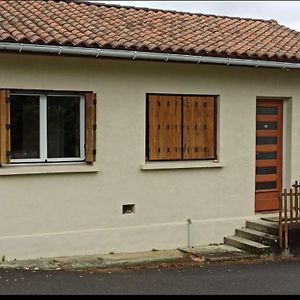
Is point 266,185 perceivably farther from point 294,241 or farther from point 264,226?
point 294,241

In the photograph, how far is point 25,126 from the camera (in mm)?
9352

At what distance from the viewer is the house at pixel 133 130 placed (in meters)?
9.20

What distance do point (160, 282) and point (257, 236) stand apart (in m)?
2.96

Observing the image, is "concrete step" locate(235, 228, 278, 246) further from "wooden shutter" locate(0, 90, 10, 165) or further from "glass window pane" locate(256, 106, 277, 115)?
"wooden shutter" locate(0, 90, 10, 165)

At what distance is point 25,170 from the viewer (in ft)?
30.0

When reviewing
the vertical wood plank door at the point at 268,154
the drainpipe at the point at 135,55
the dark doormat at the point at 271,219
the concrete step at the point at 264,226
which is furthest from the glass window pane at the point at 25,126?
the dark doormat at the point at 271,219

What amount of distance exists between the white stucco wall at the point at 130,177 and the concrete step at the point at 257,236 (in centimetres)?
23

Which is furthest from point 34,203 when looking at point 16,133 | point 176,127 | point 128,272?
point 176,127

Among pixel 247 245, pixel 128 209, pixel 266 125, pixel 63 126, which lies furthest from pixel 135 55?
pixel 247 245

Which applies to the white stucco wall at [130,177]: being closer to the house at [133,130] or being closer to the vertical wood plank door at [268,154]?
the house at [133,130]

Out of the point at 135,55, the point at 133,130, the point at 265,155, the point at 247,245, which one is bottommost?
the point at 247,245

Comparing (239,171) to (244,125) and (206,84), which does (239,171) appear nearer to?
(244,125)

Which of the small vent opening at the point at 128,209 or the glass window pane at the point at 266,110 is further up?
the glass window pane at the point at 266,110

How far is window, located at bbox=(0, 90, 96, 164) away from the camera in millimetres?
9070
